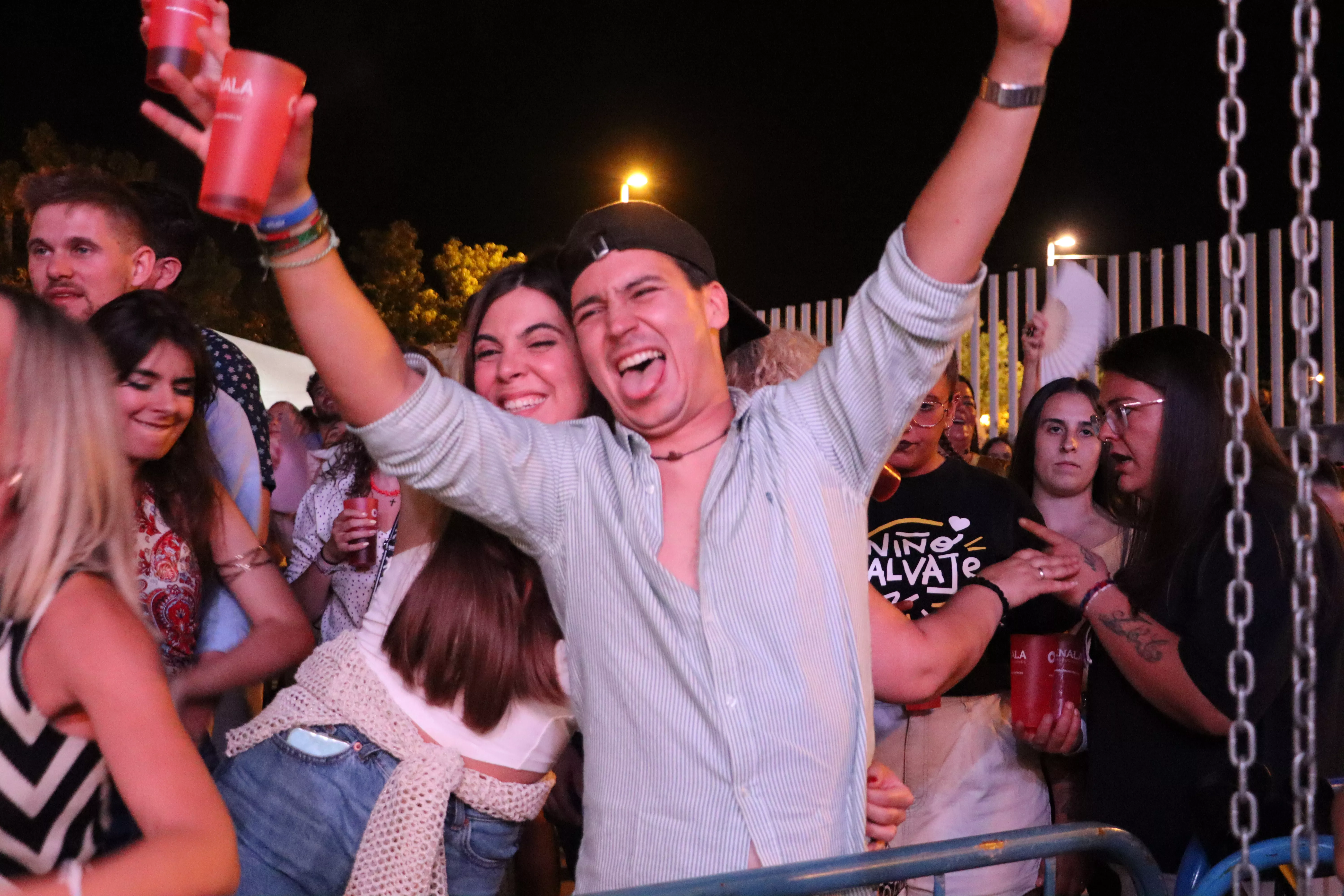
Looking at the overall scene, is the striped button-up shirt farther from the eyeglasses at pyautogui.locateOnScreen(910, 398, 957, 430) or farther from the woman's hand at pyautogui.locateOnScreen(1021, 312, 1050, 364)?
the woman's hand at pyautogui.locateOnScreen(1021, 312, 1050, 364)

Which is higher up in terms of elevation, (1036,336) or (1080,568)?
(1036,336)

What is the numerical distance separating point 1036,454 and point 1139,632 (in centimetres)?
150

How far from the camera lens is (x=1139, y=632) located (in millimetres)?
2938

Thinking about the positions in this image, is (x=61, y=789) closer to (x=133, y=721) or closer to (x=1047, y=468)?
(x=133, y=721)

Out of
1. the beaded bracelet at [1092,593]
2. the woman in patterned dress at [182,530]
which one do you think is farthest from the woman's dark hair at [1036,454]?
the woman in patterned dress at [182,530]

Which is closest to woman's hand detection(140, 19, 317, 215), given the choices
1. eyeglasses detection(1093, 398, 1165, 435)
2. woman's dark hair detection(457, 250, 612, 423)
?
woman's dark hair detection(457, 250, 612, 423)

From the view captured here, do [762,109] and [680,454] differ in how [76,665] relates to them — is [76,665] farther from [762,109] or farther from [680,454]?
[762,109]

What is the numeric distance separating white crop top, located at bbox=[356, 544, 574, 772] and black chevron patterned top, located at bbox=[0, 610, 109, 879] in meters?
0.70

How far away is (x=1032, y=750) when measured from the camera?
131 inches

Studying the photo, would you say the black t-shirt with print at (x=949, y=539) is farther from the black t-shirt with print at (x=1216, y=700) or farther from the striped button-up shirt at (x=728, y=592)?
the striped button-up shirt at (x=728, y=592)

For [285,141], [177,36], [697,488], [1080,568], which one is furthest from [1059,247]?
[285,141]

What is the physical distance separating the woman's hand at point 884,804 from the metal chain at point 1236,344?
0.61m

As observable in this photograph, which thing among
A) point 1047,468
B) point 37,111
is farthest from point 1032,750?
point 37,111

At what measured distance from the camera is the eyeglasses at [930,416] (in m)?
3.46
